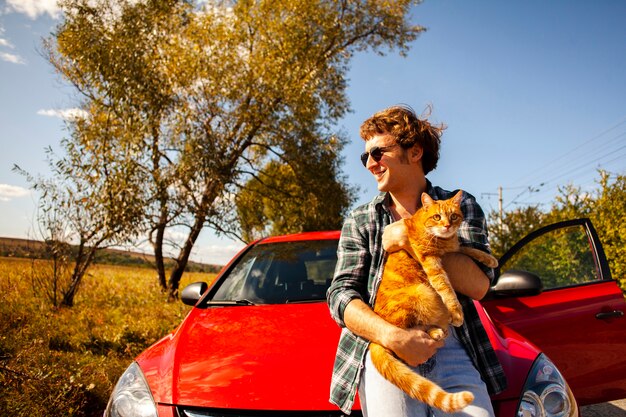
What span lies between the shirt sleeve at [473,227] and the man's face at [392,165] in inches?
9.3

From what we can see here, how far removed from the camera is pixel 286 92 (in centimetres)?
1180

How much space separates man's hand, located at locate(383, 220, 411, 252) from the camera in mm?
1707

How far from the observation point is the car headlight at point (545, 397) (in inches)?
79.3

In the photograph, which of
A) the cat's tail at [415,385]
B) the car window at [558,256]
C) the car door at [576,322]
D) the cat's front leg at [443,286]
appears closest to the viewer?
the cat's tail at [415,385]

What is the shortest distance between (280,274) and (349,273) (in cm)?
182

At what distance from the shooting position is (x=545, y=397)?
2062 millimetres

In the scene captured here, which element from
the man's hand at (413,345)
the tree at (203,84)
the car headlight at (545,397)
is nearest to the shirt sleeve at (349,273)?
the man's hand at (413,345)

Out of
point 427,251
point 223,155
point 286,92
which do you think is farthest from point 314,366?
point 286,92

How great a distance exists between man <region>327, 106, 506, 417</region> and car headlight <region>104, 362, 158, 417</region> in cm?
93

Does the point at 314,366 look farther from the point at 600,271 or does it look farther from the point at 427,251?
the point at 600,271

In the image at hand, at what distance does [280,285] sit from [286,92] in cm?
904

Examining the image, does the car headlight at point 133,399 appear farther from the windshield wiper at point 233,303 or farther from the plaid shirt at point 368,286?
the plaid shirt at point 368,286

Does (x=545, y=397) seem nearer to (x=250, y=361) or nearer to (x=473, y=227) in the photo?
(x=473, y=227)

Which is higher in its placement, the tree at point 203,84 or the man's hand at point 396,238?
the tree at point 203,84
